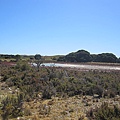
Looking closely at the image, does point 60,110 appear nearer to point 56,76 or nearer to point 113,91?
point 113,91

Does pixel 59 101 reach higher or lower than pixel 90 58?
lower

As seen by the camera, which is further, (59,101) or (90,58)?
(90,58)

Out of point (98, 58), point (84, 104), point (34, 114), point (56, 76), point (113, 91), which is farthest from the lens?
point (98, 58)

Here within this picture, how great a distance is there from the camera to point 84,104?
10.9 meters

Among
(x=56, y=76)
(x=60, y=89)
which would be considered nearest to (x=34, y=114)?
(x=60, y=89)

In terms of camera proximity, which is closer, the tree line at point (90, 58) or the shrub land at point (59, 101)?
the shrub land at point (59, 101)

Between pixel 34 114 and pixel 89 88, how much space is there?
6.42 metres

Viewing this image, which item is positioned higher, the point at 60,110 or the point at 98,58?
the point at 98,58

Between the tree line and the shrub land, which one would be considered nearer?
the shrub land

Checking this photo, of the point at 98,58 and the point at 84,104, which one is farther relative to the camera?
the point at 98,58

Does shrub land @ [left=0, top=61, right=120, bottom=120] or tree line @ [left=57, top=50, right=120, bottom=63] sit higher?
tree line @ [left=57, top=50, right=120, bottom=63]

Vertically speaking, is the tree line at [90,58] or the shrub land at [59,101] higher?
the tree line at [90,58]

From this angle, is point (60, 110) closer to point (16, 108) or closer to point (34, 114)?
point (34, 114)

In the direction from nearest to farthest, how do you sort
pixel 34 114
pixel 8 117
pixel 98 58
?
pixel 8 117, pixel 34 114, pixel 98 58
